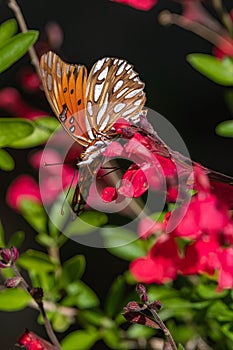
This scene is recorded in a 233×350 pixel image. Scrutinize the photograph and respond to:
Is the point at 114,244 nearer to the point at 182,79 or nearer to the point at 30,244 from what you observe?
the point at 30,244

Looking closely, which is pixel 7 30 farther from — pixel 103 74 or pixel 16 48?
pixel 103 74

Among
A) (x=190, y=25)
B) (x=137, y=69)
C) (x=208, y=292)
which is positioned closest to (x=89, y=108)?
(x=208, y=292)

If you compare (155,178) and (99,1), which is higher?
(155,178)

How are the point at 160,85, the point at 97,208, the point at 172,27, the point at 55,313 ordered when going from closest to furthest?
1. the point at 97,208
2. the point at 55,313
3. the point at 160,85
4. the point at 172,27

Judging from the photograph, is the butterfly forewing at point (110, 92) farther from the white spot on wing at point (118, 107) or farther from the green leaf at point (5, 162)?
the green leaf at point (5, 162)

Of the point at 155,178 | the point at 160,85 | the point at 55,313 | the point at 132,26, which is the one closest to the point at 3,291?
the point at 55,313

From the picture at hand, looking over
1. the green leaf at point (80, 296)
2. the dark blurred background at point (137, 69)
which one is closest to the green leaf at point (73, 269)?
the green leaf at point (80, 296)

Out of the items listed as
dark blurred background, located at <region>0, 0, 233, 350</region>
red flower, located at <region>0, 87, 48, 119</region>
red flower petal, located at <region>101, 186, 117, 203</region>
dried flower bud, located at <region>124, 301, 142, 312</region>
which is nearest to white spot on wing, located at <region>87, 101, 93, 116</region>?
red flower petal, located at <region>101, 186, 117, 203</region>
